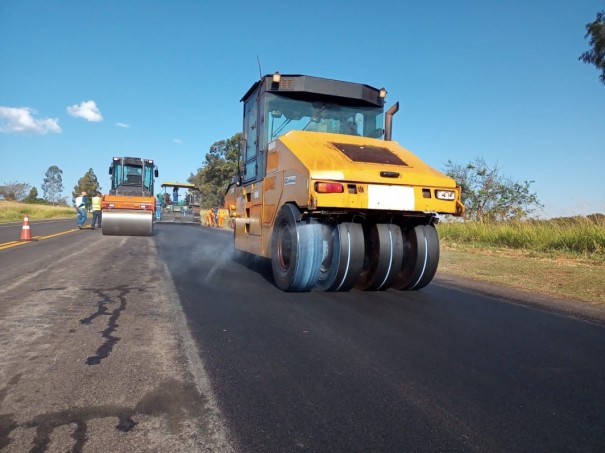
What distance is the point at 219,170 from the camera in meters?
44.1

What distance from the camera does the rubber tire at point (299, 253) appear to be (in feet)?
17.3

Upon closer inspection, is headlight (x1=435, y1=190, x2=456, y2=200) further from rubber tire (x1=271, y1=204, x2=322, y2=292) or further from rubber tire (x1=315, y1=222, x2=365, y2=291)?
rubber tire (x1=271, y1=204, x2=322, y2=292)

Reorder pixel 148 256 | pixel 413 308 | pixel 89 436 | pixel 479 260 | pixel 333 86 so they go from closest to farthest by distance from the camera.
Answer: pixel 89 436
pixel 413 308
pixel 333 86
pixel 148 256
pixel 479 260

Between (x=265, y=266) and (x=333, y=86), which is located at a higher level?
(x=333, y=86)

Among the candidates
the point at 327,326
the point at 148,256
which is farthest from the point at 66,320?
the point at 148,256

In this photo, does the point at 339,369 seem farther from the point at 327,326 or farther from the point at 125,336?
the point at 125,336

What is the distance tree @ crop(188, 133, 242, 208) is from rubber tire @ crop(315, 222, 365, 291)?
121 feet

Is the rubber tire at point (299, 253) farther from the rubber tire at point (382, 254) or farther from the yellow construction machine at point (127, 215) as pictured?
the yellow construction machine at point (127, 215)

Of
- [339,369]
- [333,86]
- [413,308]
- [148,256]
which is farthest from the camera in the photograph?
[148,256]

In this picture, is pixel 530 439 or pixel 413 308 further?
pixel 413 308

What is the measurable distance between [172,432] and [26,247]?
10.5 metres

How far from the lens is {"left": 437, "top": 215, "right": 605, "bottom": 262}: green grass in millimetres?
10781

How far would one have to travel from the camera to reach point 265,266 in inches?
334

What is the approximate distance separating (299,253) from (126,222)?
39.9ft
